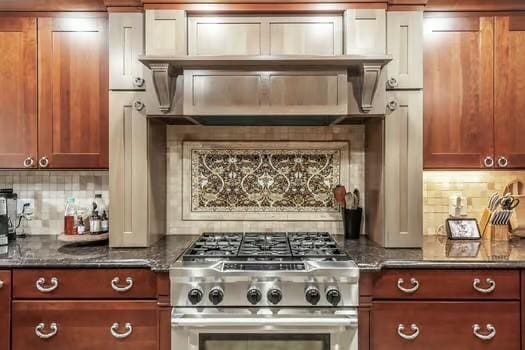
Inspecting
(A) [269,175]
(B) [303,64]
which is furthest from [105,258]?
(B) [303,64]

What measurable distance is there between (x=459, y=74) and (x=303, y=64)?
94cm

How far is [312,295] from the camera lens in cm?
187

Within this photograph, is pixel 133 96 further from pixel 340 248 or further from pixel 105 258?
pixel 340 248

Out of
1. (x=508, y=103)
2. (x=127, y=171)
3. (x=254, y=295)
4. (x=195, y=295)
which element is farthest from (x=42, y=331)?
(x=508, y=103)

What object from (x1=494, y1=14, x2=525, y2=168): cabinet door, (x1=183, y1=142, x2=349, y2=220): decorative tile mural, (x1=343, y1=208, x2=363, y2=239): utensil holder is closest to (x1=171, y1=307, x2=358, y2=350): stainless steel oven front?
(x1=343, y1=208, x2=363, y2=239): utensil holder

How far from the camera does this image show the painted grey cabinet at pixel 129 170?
7.51 feet

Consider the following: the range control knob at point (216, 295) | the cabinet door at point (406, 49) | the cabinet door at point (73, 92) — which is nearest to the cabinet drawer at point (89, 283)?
the range control knob at point (216, 295)

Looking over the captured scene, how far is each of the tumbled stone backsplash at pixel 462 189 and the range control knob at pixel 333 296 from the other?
1.12 m

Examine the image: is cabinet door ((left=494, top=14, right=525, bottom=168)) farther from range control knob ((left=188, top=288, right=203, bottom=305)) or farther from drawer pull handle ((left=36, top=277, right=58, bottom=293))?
drawer pull handle ((left=36, top=277, right=58, bottom=293))

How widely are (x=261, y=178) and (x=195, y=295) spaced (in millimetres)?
1022

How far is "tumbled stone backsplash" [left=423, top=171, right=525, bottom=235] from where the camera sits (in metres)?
2.72

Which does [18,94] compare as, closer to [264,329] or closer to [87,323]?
[87,323]

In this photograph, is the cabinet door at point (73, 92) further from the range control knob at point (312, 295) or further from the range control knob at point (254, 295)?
the range control knob at point (312, 295)

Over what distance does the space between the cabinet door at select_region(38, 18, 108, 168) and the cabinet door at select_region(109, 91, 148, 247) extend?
6.7 inches
